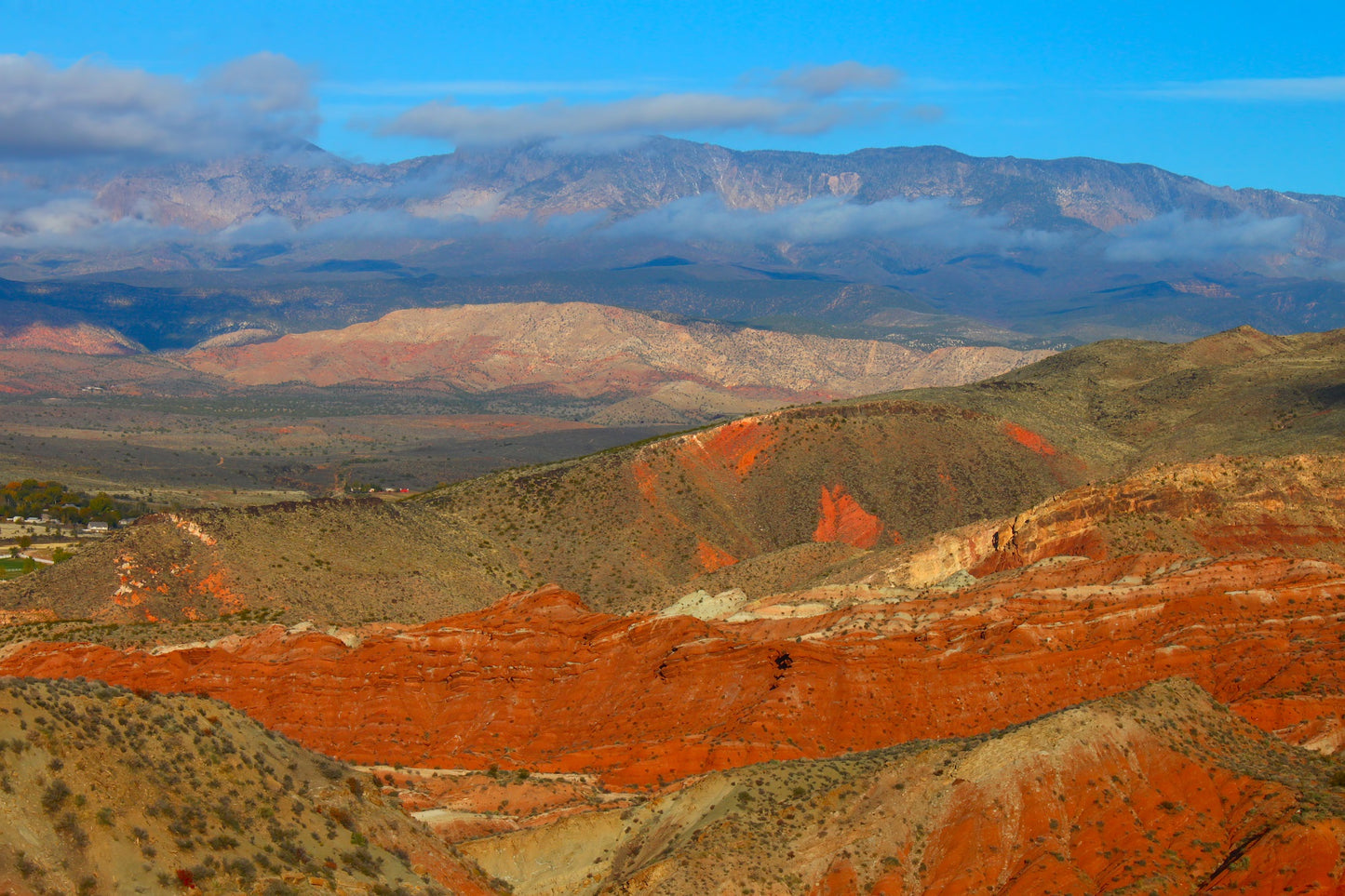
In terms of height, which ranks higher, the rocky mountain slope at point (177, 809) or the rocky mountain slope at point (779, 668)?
the rocky mountain slope at point (177, 809)

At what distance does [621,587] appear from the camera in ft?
226

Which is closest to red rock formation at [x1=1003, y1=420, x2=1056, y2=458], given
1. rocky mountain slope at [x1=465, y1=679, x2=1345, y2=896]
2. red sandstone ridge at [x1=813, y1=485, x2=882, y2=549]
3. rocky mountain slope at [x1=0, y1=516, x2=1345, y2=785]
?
red sandstone ridge at [x1=813, y1=485, x2=882, y2=549]

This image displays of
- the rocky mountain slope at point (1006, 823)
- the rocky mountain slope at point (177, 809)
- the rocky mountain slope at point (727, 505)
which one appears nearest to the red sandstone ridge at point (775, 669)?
the rocky mountain slope at point (1006, 823)

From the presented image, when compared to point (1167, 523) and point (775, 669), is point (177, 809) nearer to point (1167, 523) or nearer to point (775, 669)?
point (775, 669)

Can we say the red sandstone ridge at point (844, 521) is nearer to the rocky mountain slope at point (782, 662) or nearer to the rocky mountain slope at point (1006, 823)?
the rocky mountain slope at point (782, 662)

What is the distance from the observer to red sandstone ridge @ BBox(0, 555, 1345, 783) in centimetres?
3609

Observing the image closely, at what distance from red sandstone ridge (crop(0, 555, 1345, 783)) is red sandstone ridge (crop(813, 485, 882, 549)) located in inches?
1241

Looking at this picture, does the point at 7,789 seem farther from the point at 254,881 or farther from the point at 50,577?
the point at 50,577

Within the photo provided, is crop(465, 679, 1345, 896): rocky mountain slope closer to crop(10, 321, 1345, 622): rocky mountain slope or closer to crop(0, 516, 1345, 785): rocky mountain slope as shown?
crop(0, 516, 1345, 785): rocky mountain slope

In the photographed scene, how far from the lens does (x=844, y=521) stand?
80562 millimetres

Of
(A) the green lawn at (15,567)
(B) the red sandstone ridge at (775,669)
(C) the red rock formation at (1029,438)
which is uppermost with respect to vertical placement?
(C) the red rock formation at (1029,438)

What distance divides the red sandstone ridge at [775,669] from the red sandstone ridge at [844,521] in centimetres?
3153

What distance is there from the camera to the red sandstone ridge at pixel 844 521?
79.3m

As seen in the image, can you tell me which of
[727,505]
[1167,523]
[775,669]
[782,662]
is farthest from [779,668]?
[727,505]
